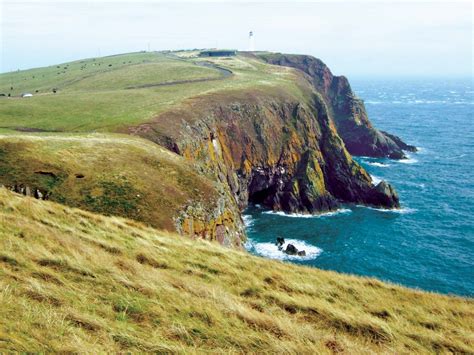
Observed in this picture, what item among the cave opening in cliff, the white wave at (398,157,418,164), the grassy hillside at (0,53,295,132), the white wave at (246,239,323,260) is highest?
the grassy hillside at (0,53,295,132)

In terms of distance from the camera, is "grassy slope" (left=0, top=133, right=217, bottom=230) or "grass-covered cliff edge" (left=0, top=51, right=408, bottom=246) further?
"grass-covered cliff edge" (left=0, top=51, right=408, bottom=246)

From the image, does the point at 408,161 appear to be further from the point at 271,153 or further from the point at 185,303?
the point at 185,303

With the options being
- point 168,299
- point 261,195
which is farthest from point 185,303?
point 261,195

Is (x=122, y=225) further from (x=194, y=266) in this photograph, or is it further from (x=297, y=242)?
(x=297, y=242)

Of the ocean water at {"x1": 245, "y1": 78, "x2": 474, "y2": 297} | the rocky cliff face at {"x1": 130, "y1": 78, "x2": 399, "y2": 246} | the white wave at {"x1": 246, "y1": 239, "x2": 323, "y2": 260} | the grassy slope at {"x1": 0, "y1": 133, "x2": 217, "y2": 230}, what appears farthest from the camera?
the rocky cliff face at {"x1": 130, "y1": 78, "x2": 399, "y2": 246}

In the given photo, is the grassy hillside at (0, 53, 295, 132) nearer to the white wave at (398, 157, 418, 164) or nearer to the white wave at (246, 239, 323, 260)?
the white wave at (246, 239, 323, 260)

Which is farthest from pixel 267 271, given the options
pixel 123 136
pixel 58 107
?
pixel 58 107

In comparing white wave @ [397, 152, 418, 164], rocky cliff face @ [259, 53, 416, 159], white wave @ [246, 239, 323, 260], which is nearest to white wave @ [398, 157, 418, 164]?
white wave @ [397, 152, 418, 164]
